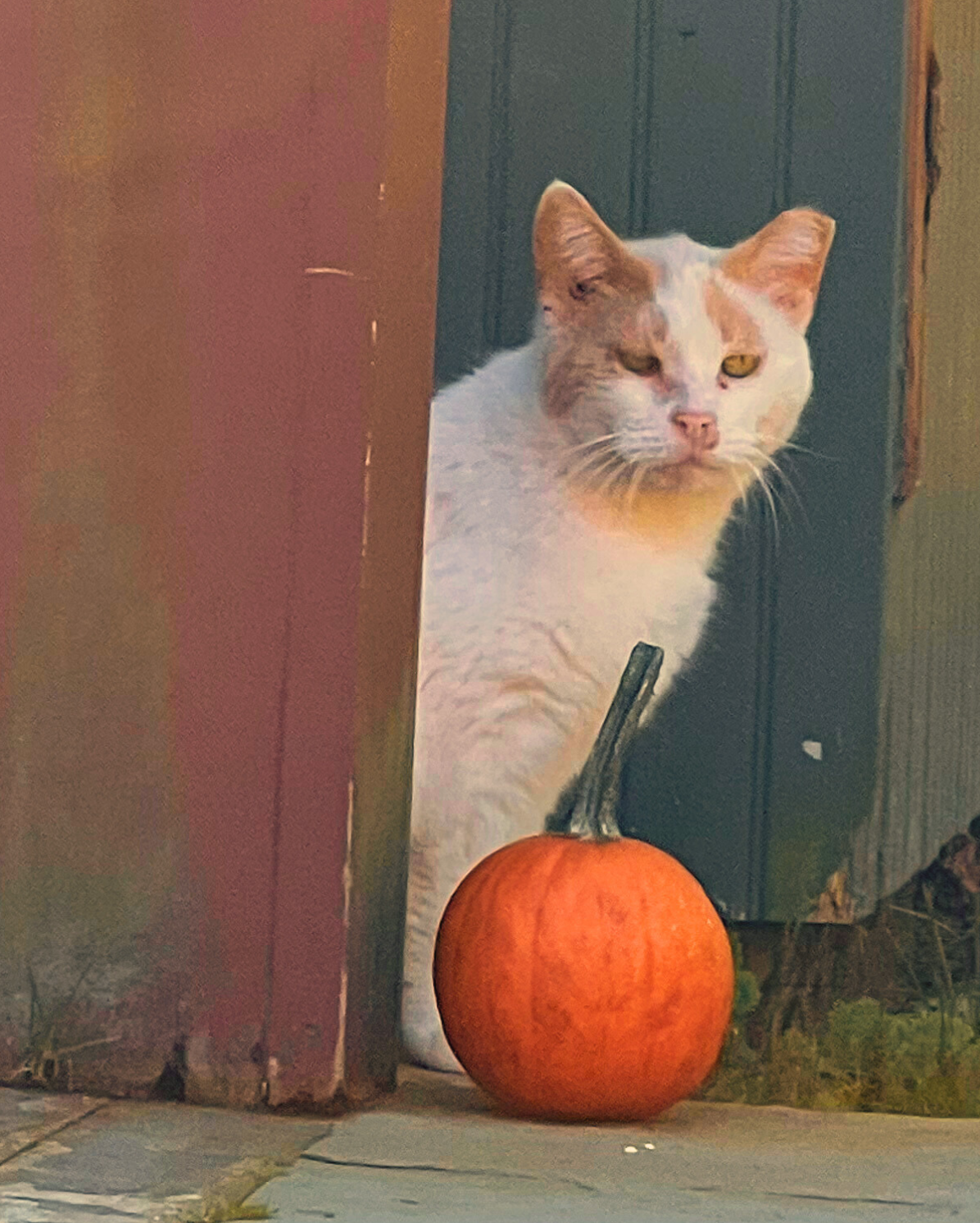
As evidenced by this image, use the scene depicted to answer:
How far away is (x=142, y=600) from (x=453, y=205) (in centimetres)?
100

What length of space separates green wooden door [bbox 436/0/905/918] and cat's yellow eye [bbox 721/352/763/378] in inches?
4.9

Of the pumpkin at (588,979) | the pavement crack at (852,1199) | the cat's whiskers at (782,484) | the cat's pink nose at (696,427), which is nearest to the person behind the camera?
the pavement crack at (852,1199)

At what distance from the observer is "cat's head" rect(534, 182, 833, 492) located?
2652mm

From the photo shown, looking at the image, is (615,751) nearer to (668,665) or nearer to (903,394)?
(668,665)

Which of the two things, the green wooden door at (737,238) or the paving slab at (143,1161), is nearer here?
the paving slab at (143,1161)

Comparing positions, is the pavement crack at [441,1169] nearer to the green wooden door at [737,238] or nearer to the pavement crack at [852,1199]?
the pavement crack at [852,1199]

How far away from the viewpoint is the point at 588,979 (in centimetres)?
206

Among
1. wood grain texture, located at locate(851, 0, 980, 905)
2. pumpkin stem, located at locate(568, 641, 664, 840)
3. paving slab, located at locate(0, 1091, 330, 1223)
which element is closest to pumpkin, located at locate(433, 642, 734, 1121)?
pumpkin stem, located at locate(568, 641, 664, 840)

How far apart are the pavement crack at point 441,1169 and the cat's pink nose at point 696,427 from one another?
48.8 inches

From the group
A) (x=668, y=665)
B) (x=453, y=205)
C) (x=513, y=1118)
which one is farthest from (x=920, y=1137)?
(x=453, y=205)

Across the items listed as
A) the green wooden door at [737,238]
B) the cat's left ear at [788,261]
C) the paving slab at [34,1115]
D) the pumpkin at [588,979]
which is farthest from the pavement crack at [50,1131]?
the cat's left ear at [788,261]

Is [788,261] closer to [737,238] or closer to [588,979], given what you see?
[737,238]

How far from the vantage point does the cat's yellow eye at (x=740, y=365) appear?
2.67m

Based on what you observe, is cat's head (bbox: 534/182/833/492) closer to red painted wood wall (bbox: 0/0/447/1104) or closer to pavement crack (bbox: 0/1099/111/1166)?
red painted wood wall (bbox: 0/0/447/1104)
